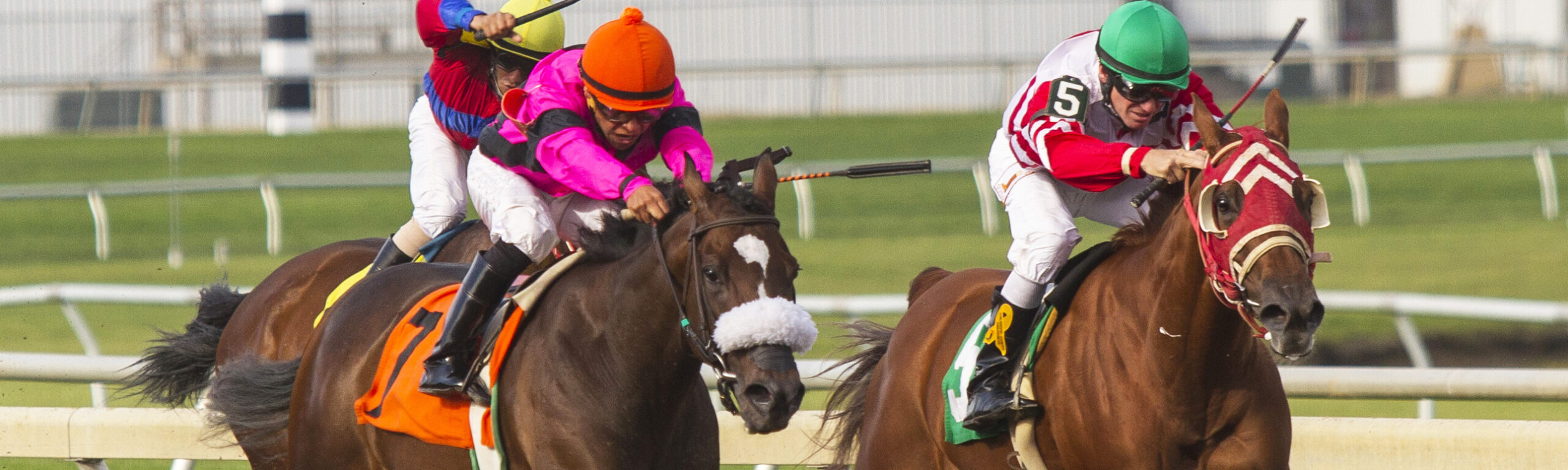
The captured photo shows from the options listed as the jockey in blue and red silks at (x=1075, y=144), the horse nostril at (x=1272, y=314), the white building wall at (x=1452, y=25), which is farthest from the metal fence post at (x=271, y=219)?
the white building wall at (x=1452, y=25)

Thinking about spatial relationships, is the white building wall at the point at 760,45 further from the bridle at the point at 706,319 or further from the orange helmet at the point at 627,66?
the bridle at the point at 706,319

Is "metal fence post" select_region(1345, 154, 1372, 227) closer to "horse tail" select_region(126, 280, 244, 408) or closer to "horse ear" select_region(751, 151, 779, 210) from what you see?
"horse tail" select_region(126, 280, 244, 408)

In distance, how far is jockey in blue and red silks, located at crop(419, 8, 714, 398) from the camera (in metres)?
3.94

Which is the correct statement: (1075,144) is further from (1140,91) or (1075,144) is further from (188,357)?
(188,357)

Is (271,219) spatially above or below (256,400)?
below

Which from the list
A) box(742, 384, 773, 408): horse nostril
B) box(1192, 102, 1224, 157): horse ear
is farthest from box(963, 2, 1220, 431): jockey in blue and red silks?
box(742, 384, 773, 408): horse nostril

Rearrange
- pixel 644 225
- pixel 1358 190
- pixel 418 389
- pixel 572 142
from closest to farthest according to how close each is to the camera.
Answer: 1. pixel 644 225
2. pixel 572 142
3. pixel 418 389
4. pixel 1358 190

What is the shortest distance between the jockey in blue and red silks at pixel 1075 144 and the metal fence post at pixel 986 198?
956 centimetres

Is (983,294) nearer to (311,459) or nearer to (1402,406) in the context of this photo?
(311,459)

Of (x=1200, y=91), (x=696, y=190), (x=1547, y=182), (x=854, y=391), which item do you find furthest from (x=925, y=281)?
(x=1547, y=182)

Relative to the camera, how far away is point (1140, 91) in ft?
13.3

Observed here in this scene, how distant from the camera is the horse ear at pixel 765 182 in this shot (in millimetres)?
3545

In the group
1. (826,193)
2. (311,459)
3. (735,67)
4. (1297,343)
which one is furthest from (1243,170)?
(735,67)

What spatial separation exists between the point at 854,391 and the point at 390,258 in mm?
1540
